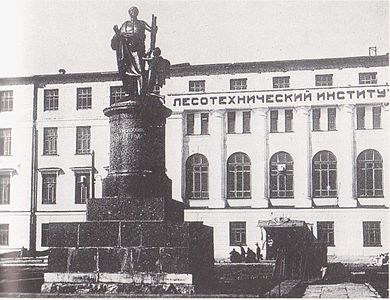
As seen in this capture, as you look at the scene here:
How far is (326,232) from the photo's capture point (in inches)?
904

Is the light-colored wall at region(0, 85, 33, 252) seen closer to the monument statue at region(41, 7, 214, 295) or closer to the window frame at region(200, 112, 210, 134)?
the window frame at region(200, 112, 210, 134)

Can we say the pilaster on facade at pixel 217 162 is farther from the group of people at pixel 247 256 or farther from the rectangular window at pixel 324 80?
the rectangular window at pixel 324 80

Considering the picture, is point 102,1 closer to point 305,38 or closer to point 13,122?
point 305,38

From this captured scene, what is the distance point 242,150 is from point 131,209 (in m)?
16.3

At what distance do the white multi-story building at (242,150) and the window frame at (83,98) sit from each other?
0.12ft

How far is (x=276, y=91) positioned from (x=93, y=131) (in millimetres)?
6571

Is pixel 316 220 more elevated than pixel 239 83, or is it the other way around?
pixel 239 83

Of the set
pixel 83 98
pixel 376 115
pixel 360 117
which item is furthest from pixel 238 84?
pixel 376 115

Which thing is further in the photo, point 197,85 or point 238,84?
point 197,85

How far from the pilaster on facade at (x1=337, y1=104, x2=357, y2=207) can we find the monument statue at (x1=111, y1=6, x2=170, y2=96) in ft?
46.2

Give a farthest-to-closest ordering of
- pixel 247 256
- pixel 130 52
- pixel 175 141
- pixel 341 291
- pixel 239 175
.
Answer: pixel 175 141 < pixel 239 175 < pixel 247 256 < pixel 130 52 < pixel 341 291

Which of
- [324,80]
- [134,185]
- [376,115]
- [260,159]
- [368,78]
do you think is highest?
[324,80]

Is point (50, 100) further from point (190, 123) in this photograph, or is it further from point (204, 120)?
point (204, 120)

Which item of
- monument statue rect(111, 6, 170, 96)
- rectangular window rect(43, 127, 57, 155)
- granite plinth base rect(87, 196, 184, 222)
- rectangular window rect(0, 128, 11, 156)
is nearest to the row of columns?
rectangular window rect(43, 127, 57, 155)
